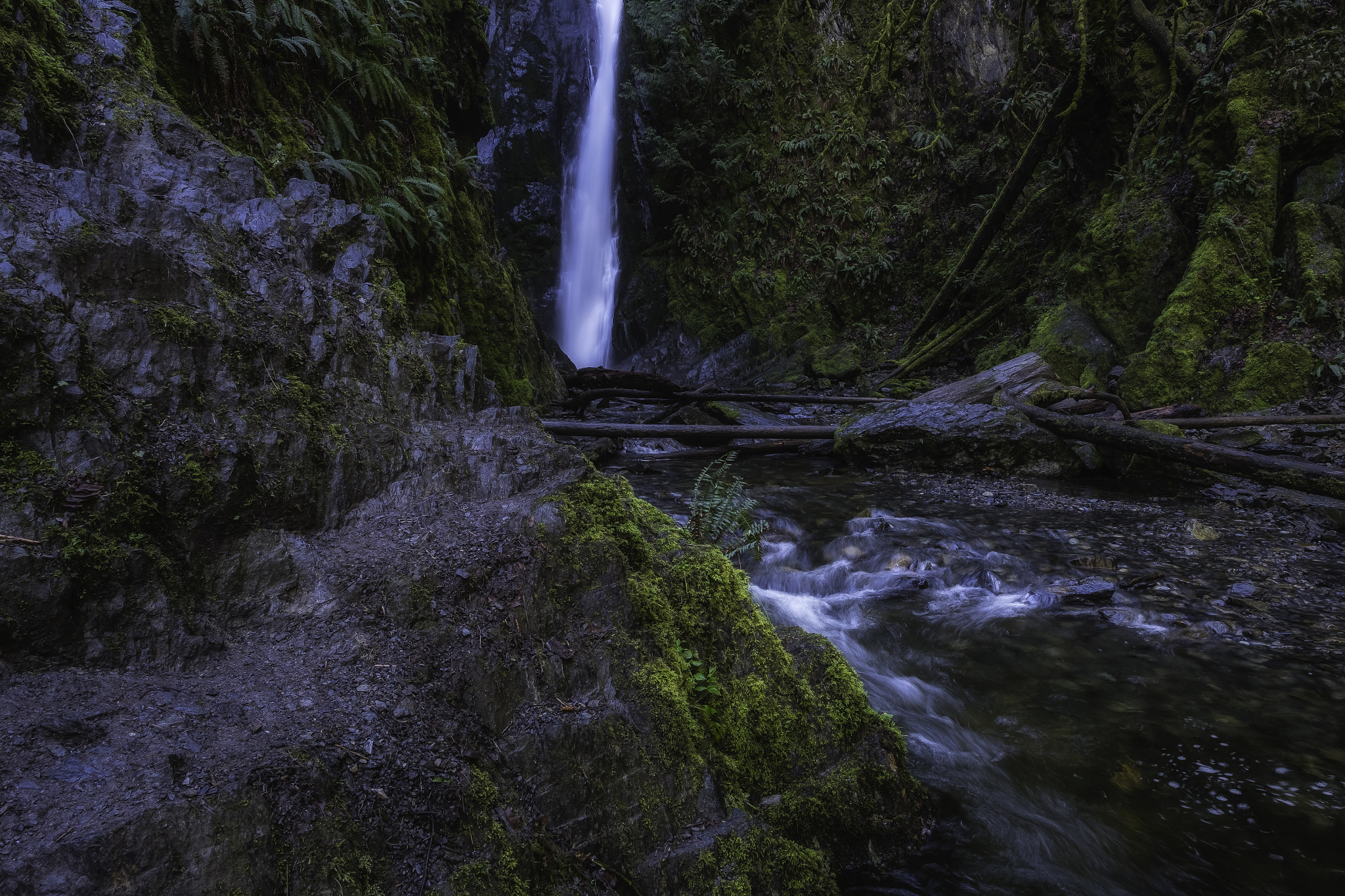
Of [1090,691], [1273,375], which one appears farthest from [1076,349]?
[1090,691]

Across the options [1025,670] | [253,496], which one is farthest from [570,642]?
[1025,670]

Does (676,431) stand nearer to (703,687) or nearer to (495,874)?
(703,687)

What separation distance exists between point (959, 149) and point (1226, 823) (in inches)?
804

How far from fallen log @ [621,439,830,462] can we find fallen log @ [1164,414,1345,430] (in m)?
4.70

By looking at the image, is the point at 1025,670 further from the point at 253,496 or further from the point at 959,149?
the point at 959,149

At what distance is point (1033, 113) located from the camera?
54.4ft

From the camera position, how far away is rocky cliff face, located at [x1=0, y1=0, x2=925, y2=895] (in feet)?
5.25

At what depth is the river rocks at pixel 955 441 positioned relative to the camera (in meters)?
8.43

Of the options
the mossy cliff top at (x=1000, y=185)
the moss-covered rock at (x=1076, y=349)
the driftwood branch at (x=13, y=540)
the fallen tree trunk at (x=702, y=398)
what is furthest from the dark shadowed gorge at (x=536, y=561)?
the fallen tree trunk at (x=702, y=398)

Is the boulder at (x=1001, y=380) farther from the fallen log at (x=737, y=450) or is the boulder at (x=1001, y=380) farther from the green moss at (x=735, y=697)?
the green moss at (x=735, y=697)

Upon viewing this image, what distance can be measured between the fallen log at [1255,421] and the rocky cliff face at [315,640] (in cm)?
784

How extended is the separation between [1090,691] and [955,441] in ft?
18.3

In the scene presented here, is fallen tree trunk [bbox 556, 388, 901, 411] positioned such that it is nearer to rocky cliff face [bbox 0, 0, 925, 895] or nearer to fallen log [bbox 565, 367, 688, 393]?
fallen log [bbox 565, 367, 688, 393]

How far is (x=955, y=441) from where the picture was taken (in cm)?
880
